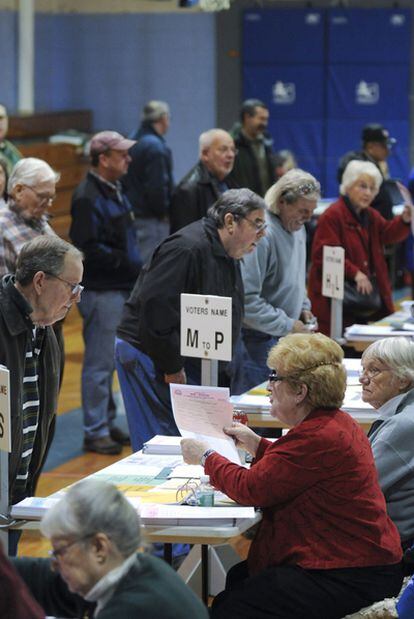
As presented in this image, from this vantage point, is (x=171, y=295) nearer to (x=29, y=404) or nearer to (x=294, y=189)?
(x=29, y=404)

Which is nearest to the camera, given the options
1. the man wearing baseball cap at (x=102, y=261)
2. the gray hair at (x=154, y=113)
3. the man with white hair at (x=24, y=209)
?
the man with white hair at (x=24, y=209)

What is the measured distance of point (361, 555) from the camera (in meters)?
3.71

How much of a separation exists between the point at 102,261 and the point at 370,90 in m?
7.41

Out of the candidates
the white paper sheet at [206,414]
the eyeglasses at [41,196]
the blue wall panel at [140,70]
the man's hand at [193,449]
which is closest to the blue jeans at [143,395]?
the eyeglasses at [41,196]

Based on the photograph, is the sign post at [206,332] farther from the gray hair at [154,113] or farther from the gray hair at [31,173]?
the gray hair at [154,113]

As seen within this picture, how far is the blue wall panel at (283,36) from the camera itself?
1384 cm

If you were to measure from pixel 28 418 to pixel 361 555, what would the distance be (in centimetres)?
116

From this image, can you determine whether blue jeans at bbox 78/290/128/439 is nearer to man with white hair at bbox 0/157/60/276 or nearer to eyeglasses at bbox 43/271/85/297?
man with white hair at bbox 0/157/60/276

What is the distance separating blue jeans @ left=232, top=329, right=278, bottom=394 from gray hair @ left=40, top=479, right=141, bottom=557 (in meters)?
3.23

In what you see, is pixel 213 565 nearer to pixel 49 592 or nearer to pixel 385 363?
pixel 385 363

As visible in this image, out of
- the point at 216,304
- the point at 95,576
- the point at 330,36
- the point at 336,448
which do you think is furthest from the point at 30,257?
the point at 330,36

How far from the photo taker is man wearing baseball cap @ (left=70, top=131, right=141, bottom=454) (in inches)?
280

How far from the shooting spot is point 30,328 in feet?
13.3

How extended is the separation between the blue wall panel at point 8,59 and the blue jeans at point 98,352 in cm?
578
